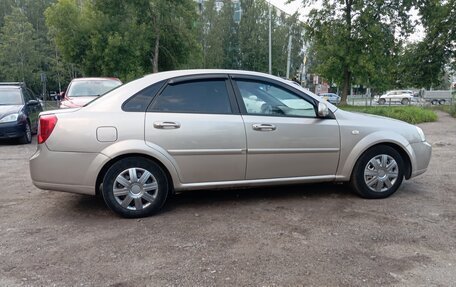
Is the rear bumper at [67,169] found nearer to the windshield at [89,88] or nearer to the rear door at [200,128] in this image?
the rear door at [200,128]


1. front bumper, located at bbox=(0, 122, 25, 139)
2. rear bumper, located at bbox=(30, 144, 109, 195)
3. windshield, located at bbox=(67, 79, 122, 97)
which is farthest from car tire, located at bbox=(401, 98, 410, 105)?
rear bumper, located at bbox=(30, 144, 109, 195)

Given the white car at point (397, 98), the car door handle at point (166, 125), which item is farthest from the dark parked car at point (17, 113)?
the white car at point (397, 98)

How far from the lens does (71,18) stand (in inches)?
890

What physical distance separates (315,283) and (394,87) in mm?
26987

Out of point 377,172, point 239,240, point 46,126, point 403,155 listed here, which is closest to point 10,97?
point 46,126

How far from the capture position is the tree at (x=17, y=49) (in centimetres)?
4344

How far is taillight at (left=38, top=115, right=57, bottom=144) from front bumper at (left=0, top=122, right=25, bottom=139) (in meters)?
6.48

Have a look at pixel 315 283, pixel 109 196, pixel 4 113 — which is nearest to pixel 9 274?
pixel 109 196

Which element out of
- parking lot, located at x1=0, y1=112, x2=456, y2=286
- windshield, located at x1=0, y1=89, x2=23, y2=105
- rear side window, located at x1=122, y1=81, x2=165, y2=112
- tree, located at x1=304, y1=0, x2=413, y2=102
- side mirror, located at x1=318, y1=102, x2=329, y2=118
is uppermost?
tree, located at x1=304, y1=0, x2=413, y2=102

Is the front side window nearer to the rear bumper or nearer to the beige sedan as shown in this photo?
the beige sedan

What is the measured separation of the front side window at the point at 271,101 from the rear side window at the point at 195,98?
10.0 inches

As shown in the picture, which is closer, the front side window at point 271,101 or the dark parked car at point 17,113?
the front side window at point 271,101

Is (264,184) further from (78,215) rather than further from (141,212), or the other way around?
(78,215)

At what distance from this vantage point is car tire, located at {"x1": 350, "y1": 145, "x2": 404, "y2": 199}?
16.5 ft
